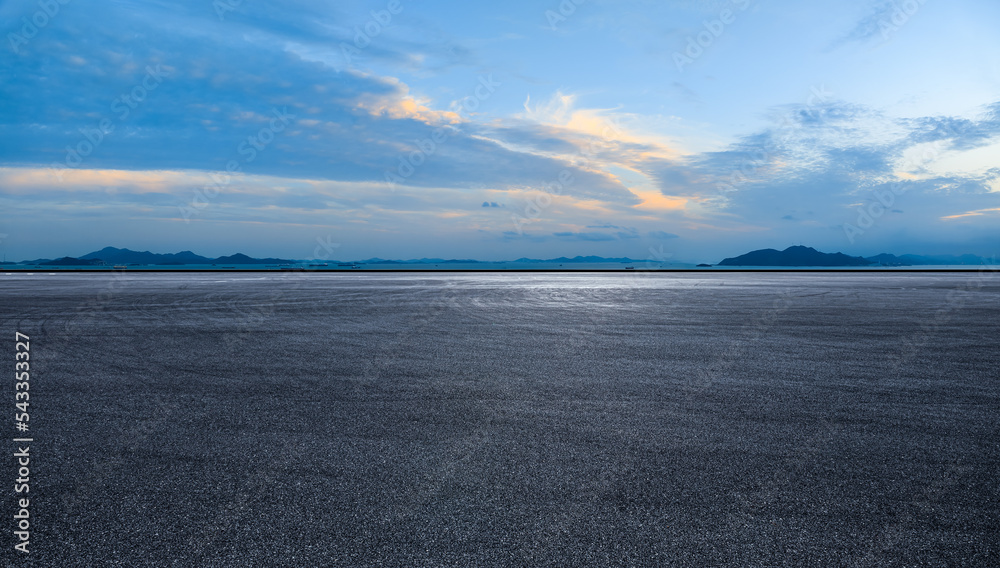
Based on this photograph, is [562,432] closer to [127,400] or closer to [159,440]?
[159,440]

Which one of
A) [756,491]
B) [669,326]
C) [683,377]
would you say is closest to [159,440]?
[756,491]

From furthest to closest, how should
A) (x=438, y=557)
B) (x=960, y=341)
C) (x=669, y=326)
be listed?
(x=669, y=326) < (x=960, y=341) < (x=438, y=557)

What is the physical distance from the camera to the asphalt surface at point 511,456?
332 centimetres

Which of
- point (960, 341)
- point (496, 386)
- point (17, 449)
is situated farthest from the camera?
point (960, 341)

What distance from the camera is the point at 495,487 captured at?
4082mm

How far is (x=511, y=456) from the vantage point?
15.6 ft

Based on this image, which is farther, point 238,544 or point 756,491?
point 756,491

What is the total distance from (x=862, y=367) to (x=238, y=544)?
924 cm

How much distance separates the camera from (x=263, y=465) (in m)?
4.56

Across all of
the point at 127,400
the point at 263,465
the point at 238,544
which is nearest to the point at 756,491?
the point at 238,544

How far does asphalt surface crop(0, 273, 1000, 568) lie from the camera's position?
3.32 meters

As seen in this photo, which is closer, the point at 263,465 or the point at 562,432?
the point at 263,465

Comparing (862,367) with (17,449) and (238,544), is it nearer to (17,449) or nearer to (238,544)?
(238,544)

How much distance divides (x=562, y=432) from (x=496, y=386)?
6.95 ft
